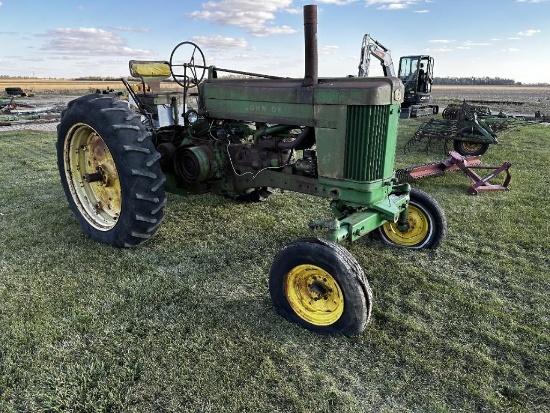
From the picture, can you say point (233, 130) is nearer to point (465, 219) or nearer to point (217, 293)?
point (217, 293)

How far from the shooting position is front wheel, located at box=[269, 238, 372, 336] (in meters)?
2.70

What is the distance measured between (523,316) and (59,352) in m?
3.22

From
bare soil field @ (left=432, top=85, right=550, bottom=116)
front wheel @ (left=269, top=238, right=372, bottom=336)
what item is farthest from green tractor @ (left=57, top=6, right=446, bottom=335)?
bare soil field @ (left=432, top=85, right=550, bottom=116)

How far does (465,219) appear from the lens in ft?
16.5

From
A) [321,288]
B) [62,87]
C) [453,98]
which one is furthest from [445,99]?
[62,87]

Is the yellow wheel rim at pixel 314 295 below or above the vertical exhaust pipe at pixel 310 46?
below

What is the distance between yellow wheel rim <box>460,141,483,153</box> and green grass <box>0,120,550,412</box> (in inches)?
194

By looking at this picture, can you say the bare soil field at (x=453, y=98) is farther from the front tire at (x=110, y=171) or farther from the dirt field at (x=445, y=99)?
the front tire at (x=110, y=171)

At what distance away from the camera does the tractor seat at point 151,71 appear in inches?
205

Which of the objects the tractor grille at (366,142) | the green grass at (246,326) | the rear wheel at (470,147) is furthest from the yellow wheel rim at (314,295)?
the rear wheel at (470,147)

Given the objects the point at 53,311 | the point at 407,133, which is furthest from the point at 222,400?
the point at 407,133

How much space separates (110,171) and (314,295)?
2.61m

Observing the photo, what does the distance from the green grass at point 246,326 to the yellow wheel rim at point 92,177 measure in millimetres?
321

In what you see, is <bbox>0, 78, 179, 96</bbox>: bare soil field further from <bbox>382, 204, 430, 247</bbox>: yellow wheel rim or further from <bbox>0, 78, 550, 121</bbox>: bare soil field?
<bbox>382, 204, 430, 247</bbox>: yellow wheel rim
